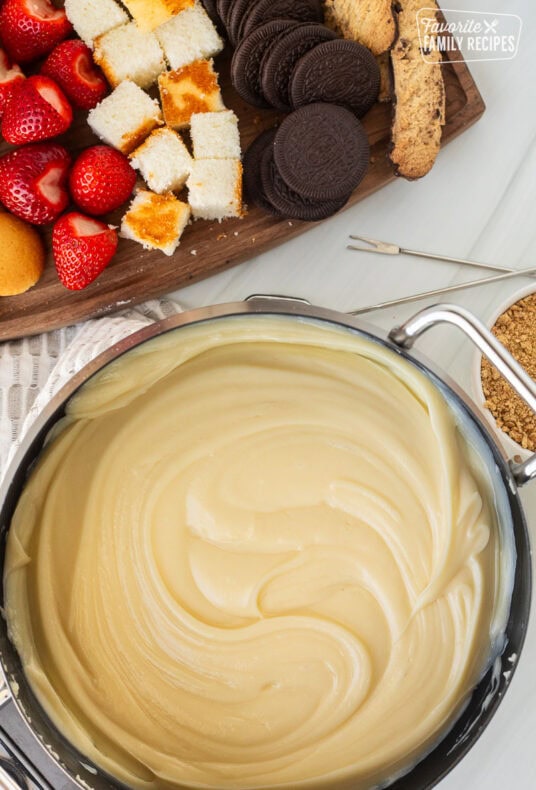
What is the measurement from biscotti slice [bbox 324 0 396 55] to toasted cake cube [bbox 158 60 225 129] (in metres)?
0.23

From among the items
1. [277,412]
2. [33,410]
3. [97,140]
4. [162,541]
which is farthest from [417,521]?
[97,140]

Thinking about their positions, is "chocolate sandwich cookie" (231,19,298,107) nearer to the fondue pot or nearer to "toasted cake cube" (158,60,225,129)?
"toasted cake cube" (158,60,225,129)

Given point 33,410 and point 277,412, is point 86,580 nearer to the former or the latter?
point 33,410

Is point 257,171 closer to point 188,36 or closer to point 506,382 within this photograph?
point 188,36

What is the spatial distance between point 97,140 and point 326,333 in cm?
62

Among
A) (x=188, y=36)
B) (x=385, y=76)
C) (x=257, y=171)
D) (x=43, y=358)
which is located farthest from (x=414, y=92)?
(x=43, y=358)

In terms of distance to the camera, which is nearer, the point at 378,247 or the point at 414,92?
the point at 414,92

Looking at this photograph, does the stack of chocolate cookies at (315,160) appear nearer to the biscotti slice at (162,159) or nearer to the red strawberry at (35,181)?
the biscotti slice at (162,159)

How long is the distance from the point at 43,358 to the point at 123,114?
0.46 meters

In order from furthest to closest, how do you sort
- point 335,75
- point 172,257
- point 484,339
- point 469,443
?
point 172,257, point 335,75, point 469,443, point 484,339

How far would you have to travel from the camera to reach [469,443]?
126 cm

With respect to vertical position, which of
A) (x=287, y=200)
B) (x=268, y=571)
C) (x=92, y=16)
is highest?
(x=92, y=16)

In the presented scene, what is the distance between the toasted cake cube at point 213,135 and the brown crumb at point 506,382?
573 millimetres

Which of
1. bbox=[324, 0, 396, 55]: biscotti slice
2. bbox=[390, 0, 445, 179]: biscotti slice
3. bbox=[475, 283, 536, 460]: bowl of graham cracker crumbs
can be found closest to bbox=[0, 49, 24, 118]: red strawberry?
bbox=[324, 0, 396, 55]: biscotti slice
